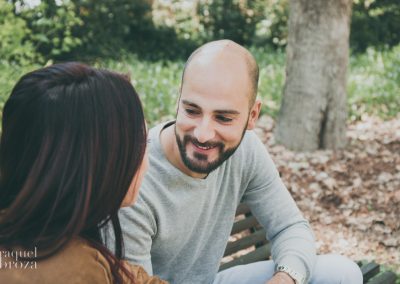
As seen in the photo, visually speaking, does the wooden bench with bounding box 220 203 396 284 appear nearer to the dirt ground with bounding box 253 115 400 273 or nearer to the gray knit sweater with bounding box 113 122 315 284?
the gray knit sweater with bounding box 113 122 315 284

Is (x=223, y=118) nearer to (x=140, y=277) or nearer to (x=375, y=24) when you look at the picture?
(x=140, y=277)

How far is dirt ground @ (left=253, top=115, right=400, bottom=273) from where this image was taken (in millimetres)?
4383

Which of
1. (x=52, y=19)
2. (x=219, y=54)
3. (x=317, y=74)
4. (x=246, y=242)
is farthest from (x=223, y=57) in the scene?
(x=52, y=19)

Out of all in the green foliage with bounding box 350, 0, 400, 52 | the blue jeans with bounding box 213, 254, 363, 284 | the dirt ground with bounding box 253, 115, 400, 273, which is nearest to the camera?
the blue jeans with bounding box 213, 254, 363, 284

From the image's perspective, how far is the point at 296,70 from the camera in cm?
594

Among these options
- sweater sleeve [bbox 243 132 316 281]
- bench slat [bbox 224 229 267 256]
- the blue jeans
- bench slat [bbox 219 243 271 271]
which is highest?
sweater sleeve [bbox 243 132 316 281]

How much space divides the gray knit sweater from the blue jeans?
0.28ft

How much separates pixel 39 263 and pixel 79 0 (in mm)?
8414

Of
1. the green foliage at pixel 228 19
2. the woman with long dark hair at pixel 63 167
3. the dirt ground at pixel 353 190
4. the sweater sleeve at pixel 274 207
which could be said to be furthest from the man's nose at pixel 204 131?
the green foliage at pixel 228 19

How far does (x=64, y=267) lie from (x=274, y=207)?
1.24 m

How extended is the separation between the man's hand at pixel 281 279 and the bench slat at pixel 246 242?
2.01 ft

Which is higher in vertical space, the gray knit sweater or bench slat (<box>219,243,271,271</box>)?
the gray knit sweater

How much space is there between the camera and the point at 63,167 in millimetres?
1449

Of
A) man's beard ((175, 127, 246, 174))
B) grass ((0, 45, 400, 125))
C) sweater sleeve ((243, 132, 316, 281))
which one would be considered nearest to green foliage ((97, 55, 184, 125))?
grass ((0, 45, 400, 125))
